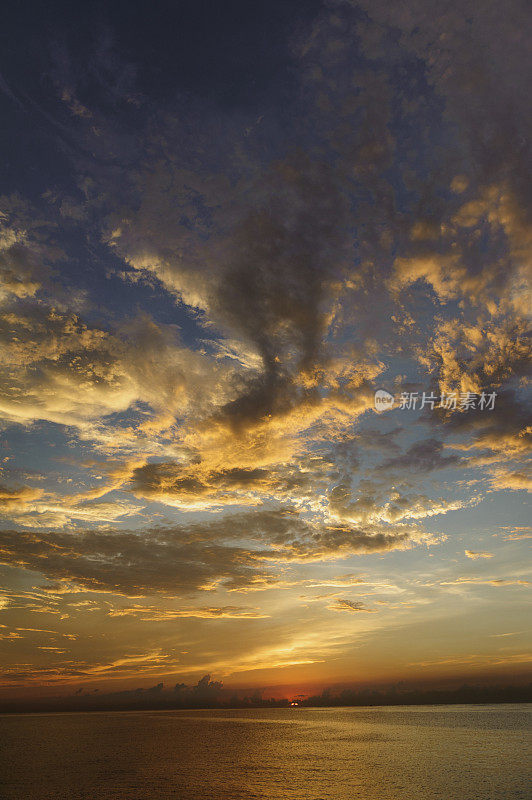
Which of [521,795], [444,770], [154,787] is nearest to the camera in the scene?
[521,795]

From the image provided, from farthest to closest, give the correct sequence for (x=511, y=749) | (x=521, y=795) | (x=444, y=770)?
(x=511, y=749)
(x=444, y=770)
(x=521, y=795)

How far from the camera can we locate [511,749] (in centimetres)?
8700

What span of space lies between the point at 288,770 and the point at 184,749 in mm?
45321

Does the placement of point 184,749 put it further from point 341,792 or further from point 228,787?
point 341,792

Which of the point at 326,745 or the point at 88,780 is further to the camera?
the point at 326,745

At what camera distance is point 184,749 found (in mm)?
99688

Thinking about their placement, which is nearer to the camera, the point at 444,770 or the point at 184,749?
the point at 444,770

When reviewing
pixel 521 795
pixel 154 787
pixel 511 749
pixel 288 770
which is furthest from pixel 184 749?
pixel 521 795

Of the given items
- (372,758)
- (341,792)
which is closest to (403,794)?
(341,792)

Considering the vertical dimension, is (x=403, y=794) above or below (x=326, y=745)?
above

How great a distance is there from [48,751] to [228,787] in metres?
67.8

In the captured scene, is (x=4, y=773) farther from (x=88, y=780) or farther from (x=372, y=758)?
(x=372, y=758)

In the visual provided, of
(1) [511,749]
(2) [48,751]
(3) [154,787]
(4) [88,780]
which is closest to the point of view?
(3) [154,787]

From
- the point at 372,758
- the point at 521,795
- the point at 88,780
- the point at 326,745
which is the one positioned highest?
the point at 521,795
